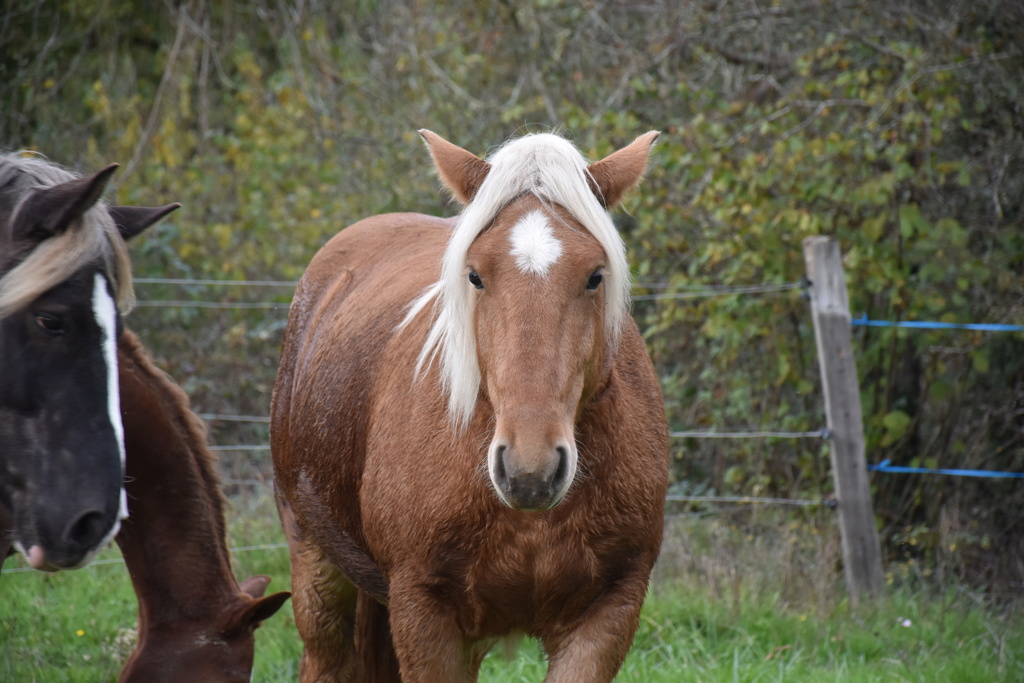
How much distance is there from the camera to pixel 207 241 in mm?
9680

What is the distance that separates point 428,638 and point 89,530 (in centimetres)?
102

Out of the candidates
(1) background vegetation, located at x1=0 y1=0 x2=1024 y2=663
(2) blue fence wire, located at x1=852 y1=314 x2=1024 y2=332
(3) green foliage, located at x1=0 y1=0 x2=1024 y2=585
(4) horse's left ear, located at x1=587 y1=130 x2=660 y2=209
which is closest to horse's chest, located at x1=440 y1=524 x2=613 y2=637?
(4) horse's left ear, located at x1=587 y1=130 x2=660 y2=209

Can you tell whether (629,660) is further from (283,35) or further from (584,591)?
(283,35)

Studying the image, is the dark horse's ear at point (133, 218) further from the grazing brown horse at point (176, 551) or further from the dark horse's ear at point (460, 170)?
the dark horse's ear at point (460, 170)

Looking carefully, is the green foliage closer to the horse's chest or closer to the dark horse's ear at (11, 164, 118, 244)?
the horse's chest

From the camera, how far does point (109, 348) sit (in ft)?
10.2

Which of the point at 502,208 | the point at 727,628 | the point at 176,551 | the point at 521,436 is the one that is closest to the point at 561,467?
the point at 521,436

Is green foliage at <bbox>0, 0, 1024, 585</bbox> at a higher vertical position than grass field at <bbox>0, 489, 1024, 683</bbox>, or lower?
higher

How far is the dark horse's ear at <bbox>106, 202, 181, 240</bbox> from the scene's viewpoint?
346 cm

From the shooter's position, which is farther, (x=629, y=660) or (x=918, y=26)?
(x=918, y=26)

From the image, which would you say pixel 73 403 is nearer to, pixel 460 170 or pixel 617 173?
pixel 460 170

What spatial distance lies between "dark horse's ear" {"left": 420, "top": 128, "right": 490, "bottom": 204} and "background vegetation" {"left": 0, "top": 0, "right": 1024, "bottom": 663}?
132 inches

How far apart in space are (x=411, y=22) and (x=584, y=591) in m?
7.54

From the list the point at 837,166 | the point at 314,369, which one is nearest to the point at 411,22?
the point at 837,166
